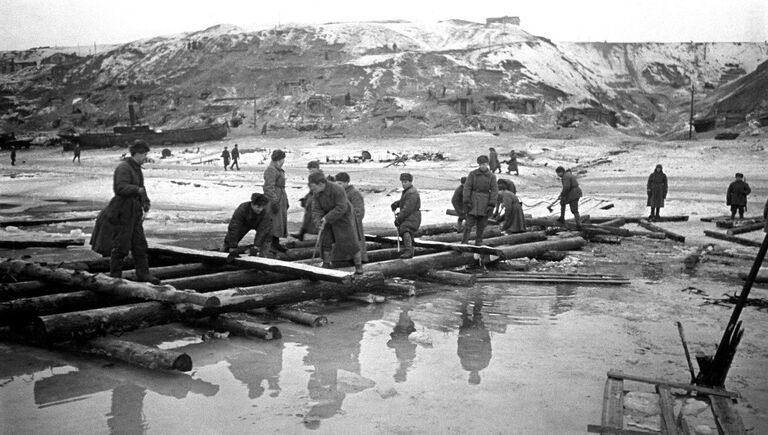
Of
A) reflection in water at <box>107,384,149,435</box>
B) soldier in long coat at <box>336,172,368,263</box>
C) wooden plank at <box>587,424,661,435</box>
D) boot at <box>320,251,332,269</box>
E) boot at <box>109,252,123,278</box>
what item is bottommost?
reflection in water at <box>107,384,149,435</box>

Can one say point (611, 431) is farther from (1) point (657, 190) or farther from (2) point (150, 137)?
Result: (2) point (150, 137)

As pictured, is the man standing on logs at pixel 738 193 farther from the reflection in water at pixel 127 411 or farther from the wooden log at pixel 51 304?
the reflection in water at pixel 127 411

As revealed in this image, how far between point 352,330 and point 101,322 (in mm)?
2633

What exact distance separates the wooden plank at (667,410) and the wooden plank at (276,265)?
3938mm

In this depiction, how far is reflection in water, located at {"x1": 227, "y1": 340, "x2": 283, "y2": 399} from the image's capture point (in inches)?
224

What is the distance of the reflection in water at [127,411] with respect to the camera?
4.82 meters

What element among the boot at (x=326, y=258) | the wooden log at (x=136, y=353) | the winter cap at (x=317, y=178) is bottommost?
the wooden log at (x=136, y=353)

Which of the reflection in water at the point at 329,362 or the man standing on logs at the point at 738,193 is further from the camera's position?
the man standing on logs at the point at 738,193

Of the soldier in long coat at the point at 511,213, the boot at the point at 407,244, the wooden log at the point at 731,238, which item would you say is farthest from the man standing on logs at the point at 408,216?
the wooden log at the point at 731,238

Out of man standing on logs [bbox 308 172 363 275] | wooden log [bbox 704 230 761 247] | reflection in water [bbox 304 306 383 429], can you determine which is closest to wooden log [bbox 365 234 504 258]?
man standing on logs [bbox 308 172 363 275]

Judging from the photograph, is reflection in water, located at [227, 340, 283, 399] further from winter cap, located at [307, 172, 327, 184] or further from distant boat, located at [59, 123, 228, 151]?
distant boat, located at [59, 123, 228, 151]

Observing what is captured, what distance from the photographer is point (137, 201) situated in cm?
805

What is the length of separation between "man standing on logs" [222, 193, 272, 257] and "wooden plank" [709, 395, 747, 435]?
6130mm

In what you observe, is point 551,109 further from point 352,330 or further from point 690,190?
point 352,330
